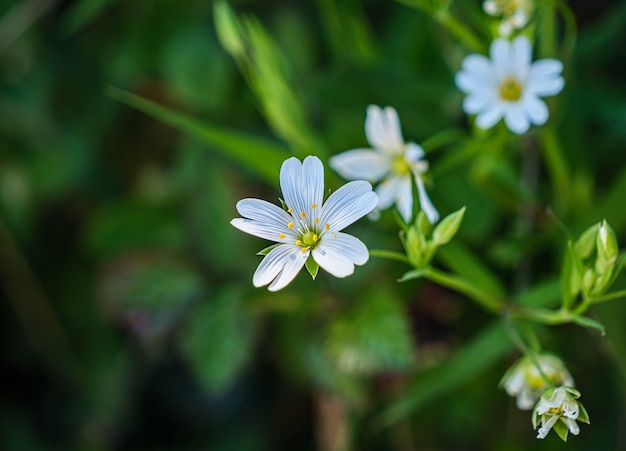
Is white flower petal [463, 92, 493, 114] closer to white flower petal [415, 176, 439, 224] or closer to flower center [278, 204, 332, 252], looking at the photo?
white flower petal [415, 176, 439, 224]

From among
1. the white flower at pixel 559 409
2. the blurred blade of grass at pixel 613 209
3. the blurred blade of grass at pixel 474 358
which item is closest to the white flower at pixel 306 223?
the white flower at pixel 559 409

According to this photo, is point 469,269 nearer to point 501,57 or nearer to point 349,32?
point 501,57

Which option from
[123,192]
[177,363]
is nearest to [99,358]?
[177,363]

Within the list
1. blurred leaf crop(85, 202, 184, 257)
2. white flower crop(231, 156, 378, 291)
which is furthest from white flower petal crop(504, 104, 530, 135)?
blurred leaf crop(85, 202, 184, 257)

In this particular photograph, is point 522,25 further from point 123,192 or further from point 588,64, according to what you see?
point 123,192

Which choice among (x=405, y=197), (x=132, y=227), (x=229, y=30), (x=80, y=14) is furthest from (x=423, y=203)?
(x=80, y=14)

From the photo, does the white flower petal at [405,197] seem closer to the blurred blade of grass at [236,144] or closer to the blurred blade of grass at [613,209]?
the blurred blade of grass at [236,144]
